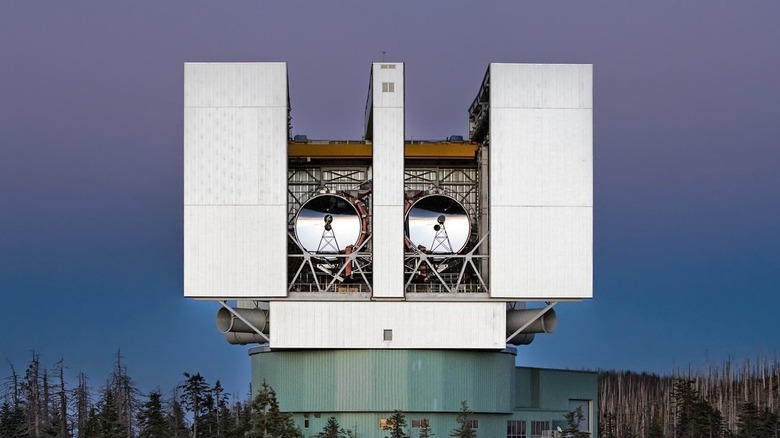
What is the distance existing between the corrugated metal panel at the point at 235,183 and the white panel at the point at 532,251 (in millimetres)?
10930

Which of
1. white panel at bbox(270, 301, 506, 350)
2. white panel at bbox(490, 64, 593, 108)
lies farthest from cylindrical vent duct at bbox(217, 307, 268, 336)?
white panel at bbox(490, 64, 593, 108)

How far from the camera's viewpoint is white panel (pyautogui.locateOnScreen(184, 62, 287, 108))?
72438 mm

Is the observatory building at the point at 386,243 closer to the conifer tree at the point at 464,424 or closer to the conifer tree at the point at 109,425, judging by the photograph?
the conifer tree at the point at 464,424

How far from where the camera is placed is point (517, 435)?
77875 mm

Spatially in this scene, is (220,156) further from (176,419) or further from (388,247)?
(176,419)

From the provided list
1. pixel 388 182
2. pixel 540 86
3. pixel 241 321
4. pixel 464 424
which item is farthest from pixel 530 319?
pixel 241 321

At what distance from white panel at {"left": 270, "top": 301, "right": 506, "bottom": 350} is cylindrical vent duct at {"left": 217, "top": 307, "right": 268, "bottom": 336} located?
2.35 m

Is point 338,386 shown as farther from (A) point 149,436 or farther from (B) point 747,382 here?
(B) point 747,382

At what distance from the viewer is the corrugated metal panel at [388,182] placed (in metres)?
72.4

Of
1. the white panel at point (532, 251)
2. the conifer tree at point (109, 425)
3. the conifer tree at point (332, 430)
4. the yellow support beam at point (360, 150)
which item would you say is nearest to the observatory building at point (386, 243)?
the white panel at point (532, 251)

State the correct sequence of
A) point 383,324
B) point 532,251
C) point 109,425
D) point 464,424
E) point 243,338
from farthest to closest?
point 109,425, point 243,338, point 383,324, point 532,251, point 464,424

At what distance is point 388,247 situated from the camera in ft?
238

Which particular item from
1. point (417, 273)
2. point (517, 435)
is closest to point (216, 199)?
point (417, 273)

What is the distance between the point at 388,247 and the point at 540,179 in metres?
8.41
